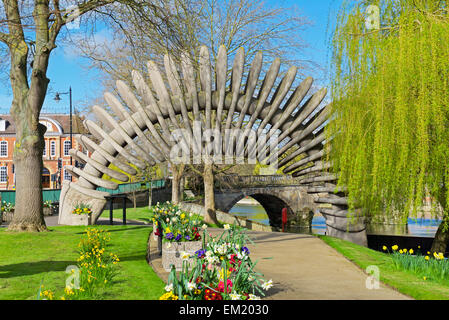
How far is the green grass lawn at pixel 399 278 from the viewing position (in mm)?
6207

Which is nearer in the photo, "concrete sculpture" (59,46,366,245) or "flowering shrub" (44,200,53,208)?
"concrete sculpture" (59,46,366,245)

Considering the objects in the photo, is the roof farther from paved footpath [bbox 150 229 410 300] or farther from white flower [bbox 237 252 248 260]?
white flower [bbox 237 252 248 260]

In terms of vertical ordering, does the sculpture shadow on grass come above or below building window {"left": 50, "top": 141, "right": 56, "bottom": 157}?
below

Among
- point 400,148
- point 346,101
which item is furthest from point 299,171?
point 400,148

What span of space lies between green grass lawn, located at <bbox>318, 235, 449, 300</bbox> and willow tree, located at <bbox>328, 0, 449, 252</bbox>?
3.50 feet

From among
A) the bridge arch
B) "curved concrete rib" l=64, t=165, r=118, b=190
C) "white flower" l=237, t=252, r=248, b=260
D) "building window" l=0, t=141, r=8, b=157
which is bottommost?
the bridge arch

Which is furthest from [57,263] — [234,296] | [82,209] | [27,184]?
[234,296]

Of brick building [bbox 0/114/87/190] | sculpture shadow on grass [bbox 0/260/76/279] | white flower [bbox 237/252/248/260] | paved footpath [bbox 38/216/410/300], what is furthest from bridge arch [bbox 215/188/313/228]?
white flower [bbox 237/252/248/260]

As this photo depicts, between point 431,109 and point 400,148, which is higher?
point 431,109

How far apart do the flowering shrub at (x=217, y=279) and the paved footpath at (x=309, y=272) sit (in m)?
0.61

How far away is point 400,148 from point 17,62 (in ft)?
32.5

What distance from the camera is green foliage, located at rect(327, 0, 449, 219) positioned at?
26.8 ft
